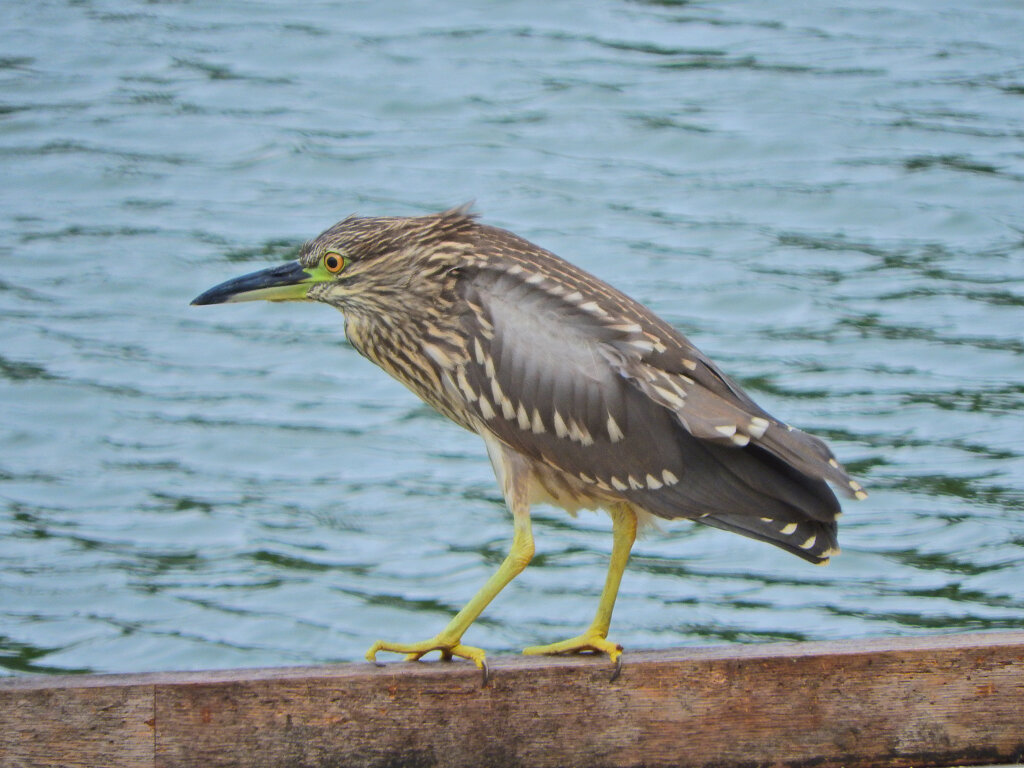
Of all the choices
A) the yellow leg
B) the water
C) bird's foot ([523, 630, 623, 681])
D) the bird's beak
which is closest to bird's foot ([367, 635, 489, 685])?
the yellow leg

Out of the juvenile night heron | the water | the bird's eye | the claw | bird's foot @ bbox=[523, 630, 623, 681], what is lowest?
the water

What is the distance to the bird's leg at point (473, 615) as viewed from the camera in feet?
11.7

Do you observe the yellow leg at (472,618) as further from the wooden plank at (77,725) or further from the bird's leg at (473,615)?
the wooden plank at (77,725)

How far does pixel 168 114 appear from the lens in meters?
11.6

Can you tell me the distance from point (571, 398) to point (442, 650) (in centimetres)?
70

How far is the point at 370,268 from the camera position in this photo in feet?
13.3

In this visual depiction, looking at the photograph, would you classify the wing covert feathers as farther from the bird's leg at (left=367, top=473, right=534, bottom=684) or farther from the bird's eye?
the bird's eye

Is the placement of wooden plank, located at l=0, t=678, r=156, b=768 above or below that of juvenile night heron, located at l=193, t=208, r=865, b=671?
below

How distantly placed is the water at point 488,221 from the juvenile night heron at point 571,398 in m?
2.66

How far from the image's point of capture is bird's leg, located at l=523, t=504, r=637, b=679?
3.60 metres

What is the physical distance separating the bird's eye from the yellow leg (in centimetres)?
79

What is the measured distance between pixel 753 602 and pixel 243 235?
465cm

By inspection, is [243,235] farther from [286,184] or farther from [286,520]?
[286,520]

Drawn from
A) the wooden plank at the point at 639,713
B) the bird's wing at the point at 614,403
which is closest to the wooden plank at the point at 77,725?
the wooden plank at the point at 639,713
